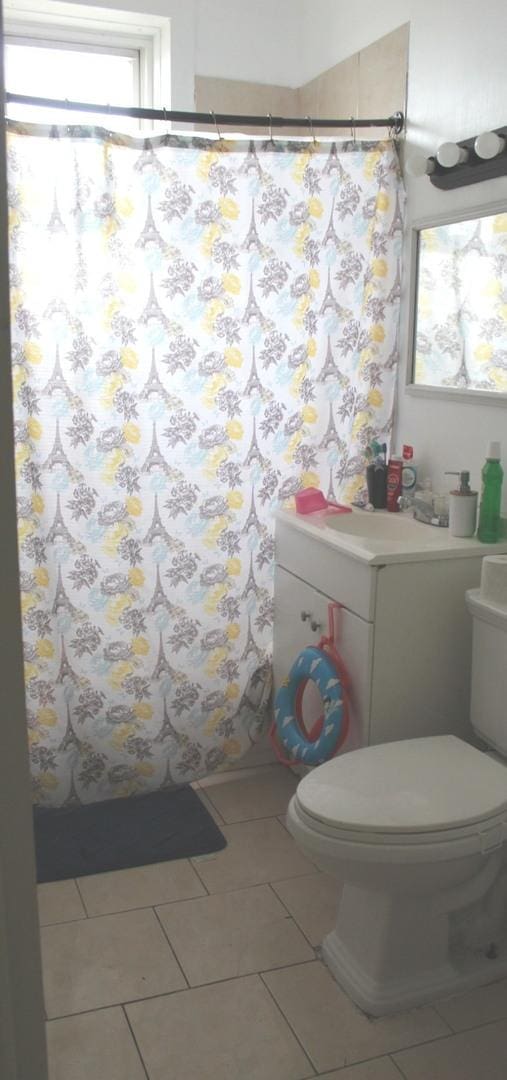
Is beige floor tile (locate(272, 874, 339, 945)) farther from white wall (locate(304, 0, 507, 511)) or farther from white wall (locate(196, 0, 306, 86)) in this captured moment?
white wall (locate(196, 0, 306, 86))

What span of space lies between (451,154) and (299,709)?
153 centimetres

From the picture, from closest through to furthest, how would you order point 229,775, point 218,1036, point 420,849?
1. point 420,849
2. point 218,1036
3. point 229,775

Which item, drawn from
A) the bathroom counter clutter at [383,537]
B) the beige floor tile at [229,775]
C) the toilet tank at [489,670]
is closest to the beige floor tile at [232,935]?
the beige floor tile at [229,775]

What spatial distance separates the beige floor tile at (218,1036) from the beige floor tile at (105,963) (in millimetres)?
65

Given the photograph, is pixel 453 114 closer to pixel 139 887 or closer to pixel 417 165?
pixel 417 165

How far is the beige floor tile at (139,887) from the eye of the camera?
2.27m

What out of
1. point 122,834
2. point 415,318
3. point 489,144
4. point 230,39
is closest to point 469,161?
point 489,144

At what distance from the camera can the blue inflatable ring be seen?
→ 7.64 feet

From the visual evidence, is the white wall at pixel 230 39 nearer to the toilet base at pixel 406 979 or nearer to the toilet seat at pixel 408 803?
the toilet seat at pixel 408 803

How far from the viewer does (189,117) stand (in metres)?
2.41

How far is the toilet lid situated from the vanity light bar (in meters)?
1.38

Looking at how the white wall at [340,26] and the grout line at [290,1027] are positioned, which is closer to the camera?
the grout line at [290,1027]

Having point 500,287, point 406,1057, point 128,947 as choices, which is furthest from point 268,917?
point 500,287

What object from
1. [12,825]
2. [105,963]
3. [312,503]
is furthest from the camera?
[312,503]
